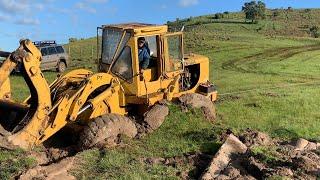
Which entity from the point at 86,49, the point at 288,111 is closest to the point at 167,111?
the point at 288,111

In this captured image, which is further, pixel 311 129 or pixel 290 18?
pixel 290 18

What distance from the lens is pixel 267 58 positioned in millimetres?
35344

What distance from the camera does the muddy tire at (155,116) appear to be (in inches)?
546

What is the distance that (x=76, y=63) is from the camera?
122ft

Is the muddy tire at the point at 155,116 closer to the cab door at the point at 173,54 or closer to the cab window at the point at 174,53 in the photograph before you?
the cab door at the point at 173,54

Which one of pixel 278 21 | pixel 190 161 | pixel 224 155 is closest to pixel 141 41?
pixel 190 161

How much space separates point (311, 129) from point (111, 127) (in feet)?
19.8

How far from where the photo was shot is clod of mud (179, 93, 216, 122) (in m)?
14.8

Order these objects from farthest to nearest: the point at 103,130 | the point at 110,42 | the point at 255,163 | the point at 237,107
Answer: the point at 237,107 → the point at 110,42 → the point at 103,130 → the point at 255,163

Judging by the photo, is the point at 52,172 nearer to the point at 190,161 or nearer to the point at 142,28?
the point at 190,161

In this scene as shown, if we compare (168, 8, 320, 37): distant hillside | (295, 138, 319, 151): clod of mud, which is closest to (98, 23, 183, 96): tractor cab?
(295, 138, 319, 151): clod of mud

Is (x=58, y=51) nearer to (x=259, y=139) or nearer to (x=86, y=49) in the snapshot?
(x=86, y=49)

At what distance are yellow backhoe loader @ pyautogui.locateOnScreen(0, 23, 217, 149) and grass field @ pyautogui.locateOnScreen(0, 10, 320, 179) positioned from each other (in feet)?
2.30

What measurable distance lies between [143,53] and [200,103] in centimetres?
212
